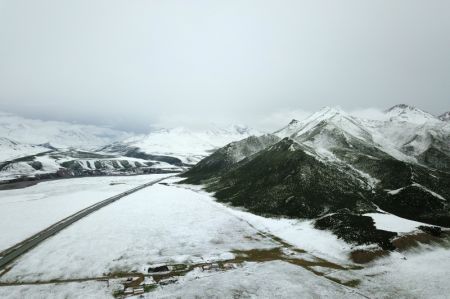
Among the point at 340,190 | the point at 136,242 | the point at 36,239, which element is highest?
the point at 340,190

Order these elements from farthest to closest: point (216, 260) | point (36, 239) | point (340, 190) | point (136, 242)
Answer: point (340, 190)
point (36, 239)
point (136, 242)
point (216, 260)

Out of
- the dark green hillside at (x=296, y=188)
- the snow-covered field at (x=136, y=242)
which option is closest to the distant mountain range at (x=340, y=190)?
the dark green hillside at (x=296, y=188)

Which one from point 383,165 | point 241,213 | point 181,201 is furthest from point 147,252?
point 383,165

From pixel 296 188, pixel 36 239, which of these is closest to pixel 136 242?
pixel 36 239

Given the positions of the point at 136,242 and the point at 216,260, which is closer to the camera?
the point at 216,260

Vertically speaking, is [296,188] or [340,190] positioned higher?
[340,190]

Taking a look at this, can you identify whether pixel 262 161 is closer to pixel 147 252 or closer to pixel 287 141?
pixel 287 141

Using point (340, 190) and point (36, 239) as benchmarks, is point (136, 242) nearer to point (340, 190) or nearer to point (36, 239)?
point (36, 239)

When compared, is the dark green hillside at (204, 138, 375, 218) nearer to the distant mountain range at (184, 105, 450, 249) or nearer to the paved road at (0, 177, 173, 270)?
the distant mountain range at (184, 105, 450, 249)

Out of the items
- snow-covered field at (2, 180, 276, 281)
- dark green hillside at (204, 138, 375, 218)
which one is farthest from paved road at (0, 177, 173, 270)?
dark green hillside at (204, 138, 375, 218)
